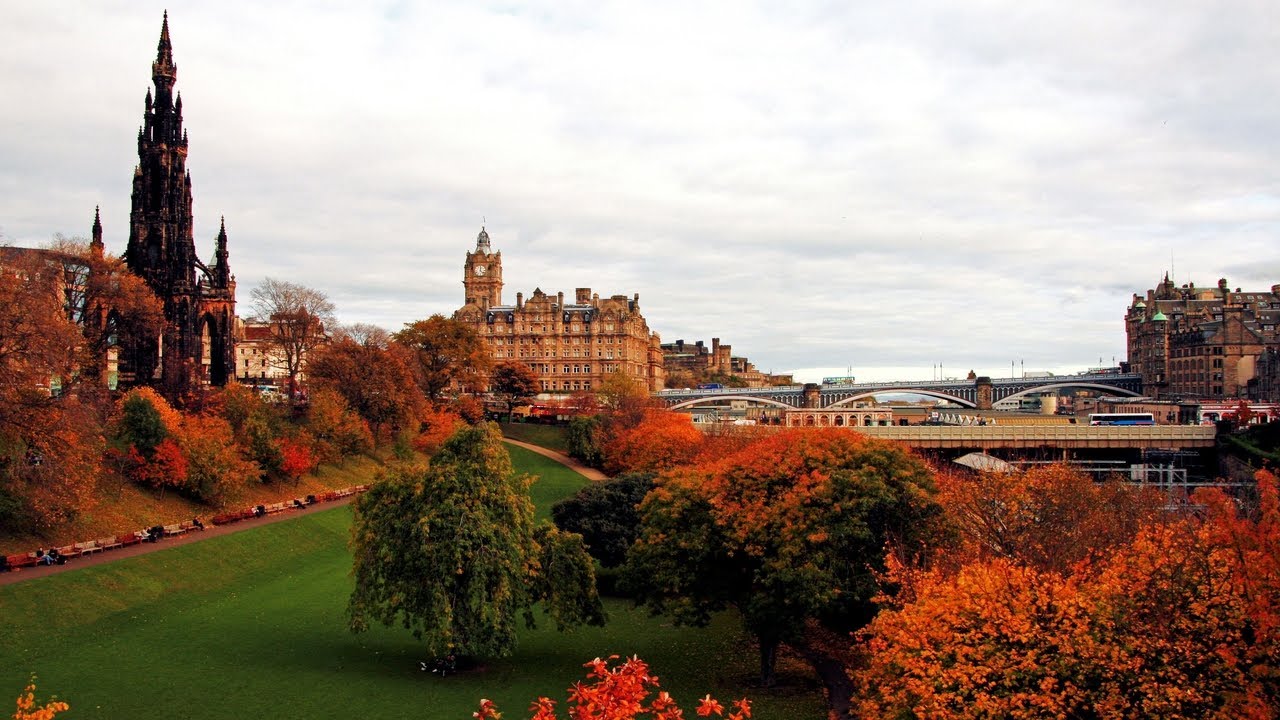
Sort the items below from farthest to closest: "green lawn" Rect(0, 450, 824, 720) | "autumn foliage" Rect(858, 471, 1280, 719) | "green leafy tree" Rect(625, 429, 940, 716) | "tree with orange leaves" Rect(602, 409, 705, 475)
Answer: "tree with orange leaves" Rect(602, 409, 705, 475)
"green leafy tree" Rect(625, 429, 940, 716)
"green lawn" Rect(0, 450, 824, 720)
"autumn foliage" Rect(858, 471, 1280, 719)

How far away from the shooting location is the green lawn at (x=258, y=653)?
27062 millimetres

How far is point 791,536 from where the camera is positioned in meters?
28.0

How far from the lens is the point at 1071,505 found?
104 feet

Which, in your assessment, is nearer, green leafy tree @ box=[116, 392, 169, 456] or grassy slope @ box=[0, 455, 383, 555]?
grassy slope @ box=[0, 455, 383, 555]

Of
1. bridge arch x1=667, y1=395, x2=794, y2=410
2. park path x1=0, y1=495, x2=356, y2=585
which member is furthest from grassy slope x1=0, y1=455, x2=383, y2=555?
bridge arch x1=667, y1=395, x2=794, y2=410

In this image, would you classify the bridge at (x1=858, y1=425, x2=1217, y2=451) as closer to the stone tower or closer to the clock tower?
the stone tower

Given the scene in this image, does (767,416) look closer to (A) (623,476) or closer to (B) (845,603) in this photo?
(A) (623,476)

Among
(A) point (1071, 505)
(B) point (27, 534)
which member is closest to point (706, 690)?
(A) point (1071, 505)

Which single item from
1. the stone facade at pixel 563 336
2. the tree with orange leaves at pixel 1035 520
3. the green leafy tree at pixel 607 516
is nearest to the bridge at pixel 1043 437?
the green leafy tree at pixel 607 516

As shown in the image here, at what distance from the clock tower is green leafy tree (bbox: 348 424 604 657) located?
13319 cm

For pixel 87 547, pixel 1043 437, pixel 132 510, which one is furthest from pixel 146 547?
pixel 1043 437

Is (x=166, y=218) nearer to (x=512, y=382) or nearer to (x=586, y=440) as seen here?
(x=586, y=440)

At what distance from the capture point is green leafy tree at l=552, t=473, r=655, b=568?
43844 mm

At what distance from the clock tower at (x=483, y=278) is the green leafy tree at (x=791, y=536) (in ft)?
434
